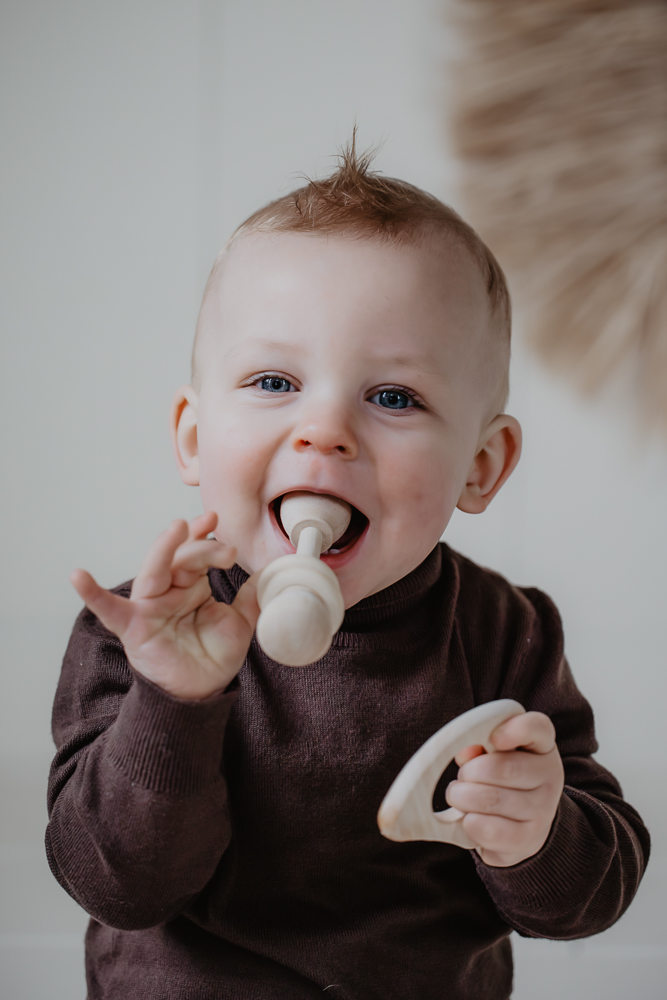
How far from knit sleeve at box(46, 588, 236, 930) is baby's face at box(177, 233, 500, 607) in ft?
0.38

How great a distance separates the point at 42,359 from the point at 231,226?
276 millimetres

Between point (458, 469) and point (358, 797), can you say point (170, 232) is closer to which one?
point (458, 469)

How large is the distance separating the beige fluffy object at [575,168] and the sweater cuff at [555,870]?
2.35 ft

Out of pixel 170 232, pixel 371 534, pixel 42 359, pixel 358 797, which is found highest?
pixel 170 232

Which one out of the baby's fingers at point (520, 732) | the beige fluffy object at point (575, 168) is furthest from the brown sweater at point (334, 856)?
the beige fluffy object at point (575, 168)

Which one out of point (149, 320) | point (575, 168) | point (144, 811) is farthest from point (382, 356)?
point (575, 168)

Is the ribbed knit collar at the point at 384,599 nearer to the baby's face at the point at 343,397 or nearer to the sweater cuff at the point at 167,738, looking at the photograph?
the baby's face at the point at 343,397

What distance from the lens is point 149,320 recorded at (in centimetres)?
107

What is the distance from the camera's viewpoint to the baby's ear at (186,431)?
64cm

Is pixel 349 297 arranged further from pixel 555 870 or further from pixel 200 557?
pixel 555 870

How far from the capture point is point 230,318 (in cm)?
58

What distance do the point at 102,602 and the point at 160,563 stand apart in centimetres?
3

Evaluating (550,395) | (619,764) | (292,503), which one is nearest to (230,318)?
(292,503)

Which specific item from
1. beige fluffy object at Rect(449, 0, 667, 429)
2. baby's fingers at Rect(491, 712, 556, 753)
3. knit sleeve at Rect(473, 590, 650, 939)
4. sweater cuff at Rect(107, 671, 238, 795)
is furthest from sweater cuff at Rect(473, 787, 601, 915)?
beige fluffy object at Rect(449, 0, 667, 429)
